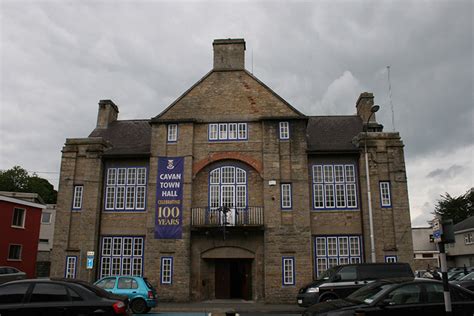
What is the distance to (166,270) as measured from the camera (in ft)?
72.3

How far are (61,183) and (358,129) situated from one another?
18.6 meters

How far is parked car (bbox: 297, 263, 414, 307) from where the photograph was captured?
15.4m

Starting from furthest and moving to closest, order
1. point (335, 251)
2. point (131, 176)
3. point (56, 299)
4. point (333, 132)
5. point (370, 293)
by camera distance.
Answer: point (333, 132) → point (131, 176) → point (335, 251) → point (370, 293) → point (56, 299)

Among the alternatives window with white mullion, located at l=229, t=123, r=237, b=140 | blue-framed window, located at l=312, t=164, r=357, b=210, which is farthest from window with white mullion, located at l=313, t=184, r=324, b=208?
window with white mullion, located at l=229, t=123, r=237, b=140

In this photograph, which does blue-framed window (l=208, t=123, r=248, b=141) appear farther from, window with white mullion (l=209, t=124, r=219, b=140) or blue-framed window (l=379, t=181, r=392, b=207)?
blue-framed window (l=379, t=181, r=392, b=207)

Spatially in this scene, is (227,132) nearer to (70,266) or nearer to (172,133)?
(172,133)

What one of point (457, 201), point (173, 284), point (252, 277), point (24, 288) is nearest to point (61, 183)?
point (173, 284)

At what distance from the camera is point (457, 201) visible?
60.3m

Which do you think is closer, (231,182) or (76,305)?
(76,305)

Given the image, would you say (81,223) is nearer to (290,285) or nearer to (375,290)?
(290,285)

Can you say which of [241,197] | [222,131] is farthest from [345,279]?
[222,131]

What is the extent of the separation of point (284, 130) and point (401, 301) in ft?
49.0

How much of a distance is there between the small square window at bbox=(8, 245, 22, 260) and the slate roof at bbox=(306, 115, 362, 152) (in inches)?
865

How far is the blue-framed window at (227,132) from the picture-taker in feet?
78.3
